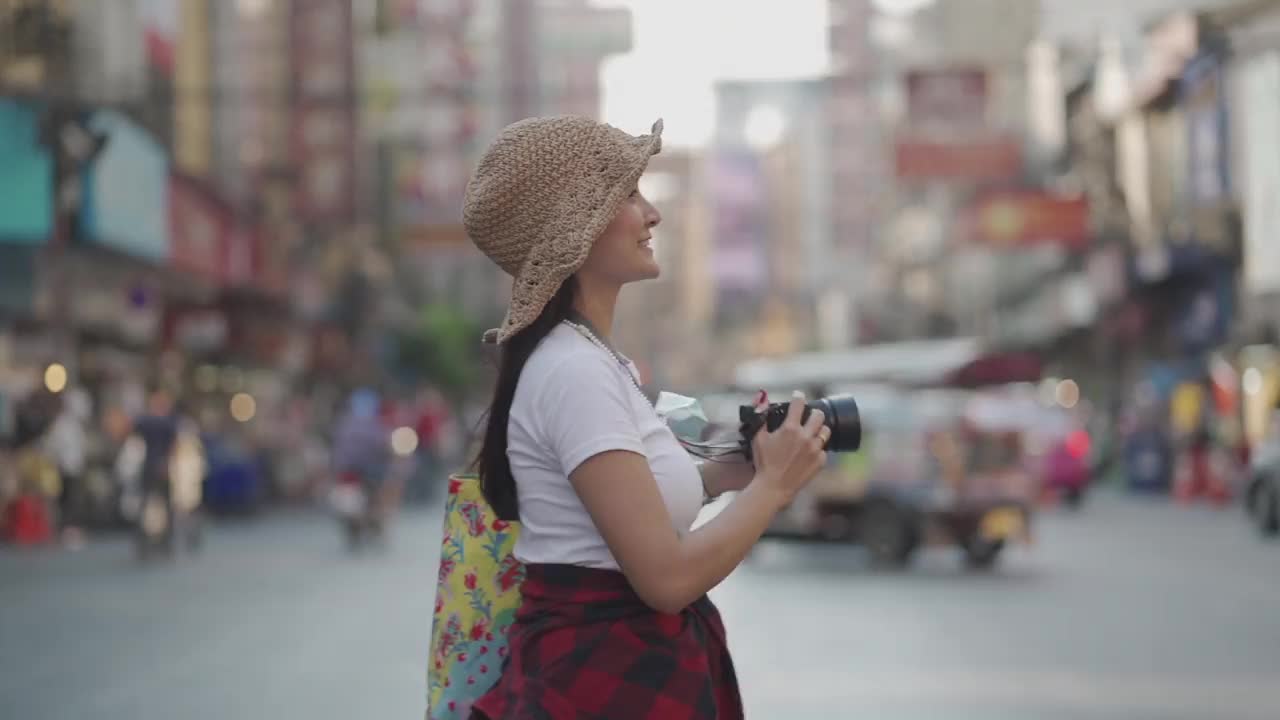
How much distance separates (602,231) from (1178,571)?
17.5 metres

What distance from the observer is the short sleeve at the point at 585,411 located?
3.12 m

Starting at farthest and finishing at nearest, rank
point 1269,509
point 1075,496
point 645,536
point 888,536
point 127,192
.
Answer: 1. point 1075,496
2. point 127,192
3. point 1269,509
4. point 888,536
5. point 645,536

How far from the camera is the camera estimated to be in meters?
3.31

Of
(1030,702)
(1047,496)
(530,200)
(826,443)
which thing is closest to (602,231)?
(530,200)

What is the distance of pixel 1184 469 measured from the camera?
1486 inches

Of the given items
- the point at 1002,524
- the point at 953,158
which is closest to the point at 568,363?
the point at 1002,524

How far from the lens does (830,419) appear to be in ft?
11.0

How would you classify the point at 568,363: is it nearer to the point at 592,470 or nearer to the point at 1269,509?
the point at 592,470

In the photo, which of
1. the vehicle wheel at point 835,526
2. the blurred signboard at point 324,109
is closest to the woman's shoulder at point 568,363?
the vehicle wheel at point 835,526

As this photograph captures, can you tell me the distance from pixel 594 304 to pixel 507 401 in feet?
0.65

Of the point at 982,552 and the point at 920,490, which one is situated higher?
the point at 920,490

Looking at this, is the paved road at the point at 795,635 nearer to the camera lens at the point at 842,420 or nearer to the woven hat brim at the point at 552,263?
the camera lens at the point at 842,420

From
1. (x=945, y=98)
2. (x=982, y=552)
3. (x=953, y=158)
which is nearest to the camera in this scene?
(x=982, y=552)

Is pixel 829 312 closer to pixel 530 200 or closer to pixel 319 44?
pixel 319 44
